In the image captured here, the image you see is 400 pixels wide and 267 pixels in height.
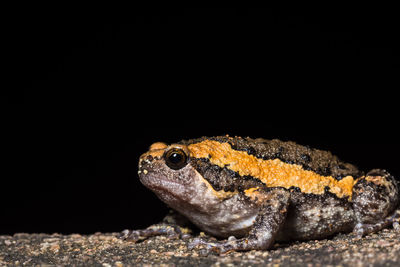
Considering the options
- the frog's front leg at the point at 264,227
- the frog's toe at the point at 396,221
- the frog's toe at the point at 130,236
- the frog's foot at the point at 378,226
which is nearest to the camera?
the frog's front leg at the point at 264,227

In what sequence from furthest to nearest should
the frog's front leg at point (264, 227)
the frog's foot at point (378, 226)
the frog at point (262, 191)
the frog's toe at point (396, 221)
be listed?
the frog's toe at point (396, 221) < the frog's foot at point (378, 226) < the frog at point (262, 191) < the frog's front leg at point (264, 227)

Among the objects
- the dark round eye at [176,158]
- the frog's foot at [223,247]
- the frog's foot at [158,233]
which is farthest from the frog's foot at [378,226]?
the dark round eye at [176,158]

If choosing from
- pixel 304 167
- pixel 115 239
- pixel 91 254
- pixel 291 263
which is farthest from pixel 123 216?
pixel 291 263

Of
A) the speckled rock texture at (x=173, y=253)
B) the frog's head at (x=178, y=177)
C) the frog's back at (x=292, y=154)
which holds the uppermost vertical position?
the frog's back at (x=292, y=154)

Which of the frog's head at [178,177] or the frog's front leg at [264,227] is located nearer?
the frog's front leg at [264,227]

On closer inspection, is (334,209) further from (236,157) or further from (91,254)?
(91,254)

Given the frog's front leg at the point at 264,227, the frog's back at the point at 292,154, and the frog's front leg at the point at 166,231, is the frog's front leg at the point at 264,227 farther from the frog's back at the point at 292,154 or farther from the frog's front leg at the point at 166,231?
the frog's front leg at the point at 166,231

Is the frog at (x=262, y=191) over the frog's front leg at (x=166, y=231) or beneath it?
over

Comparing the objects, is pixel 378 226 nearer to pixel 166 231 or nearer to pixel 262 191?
pixel 262 191

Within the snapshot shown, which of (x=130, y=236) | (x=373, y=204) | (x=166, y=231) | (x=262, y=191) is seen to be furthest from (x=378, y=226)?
(x=130, y=236)
